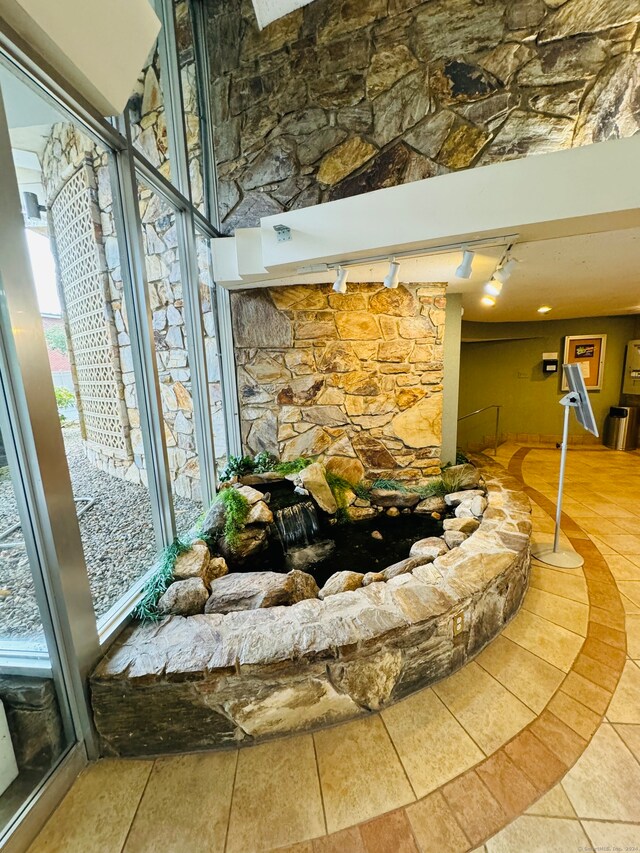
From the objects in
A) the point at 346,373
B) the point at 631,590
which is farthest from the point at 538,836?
the point at 346,373

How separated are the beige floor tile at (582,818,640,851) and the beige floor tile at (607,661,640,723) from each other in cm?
41

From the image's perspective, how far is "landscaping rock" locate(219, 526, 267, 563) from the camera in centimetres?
244

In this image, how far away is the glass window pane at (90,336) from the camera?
1.54 meters

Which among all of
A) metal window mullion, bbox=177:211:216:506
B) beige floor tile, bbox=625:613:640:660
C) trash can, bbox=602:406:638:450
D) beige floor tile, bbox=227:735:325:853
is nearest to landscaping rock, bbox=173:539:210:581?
metal window mullion, bbox=177:211:216:506

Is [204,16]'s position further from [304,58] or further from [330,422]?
[330,422]

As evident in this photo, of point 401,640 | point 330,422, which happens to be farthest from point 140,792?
point 330,422

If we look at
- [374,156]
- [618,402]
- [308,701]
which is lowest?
[308,701]

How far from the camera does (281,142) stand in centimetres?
275

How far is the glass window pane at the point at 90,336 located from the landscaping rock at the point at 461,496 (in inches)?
102

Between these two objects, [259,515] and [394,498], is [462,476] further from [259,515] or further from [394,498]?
[259,515]

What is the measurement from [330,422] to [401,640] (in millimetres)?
2216

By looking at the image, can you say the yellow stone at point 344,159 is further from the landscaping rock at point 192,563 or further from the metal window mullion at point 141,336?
the landscaping rock at point 192,563

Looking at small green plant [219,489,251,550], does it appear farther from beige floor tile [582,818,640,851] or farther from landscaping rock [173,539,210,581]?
beige floor tile [582,818,640,851]

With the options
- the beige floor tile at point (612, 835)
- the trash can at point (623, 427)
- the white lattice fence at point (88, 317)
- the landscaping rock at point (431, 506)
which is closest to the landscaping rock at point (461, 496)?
the landscaping rock at point (431, 506)
